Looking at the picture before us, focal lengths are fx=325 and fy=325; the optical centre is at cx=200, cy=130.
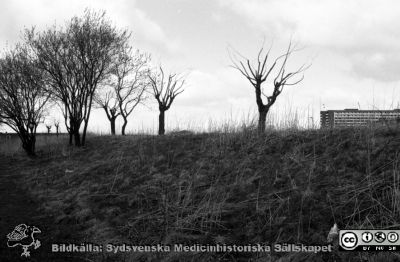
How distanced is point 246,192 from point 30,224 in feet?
17.2

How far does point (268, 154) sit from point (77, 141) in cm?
1463

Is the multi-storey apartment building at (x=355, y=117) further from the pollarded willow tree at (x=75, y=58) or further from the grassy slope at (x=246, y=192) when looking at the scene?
the pollarded willow tree at (x=75, y=58)

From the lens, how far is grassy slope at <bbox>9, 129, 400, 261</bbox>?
5.62 metres

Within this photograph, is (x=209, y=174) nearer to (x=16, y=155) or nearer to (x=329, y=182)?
(x=329, y=182)

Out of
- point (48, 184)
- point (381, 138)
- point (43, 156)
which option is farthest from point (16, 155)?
point (381, 138)

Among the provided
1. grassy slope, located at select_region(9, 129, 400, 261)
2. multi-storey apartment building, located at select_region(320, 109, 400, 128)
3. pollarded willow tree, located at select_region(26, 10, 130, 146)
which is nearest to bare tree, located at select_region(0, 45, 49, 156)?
pollarded willow tree, located at select_region(26, 10, 130, 146)

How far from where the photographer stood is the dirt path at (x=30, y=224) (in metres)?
6.00

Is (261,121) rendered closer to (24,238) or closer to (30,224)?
(30,224)

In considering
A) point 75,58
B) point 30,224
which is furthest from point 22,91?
point 30,224

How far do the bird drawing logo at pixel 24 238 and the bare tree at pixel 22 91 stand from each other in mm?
14548

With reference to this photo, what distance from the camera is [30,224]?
784 cm

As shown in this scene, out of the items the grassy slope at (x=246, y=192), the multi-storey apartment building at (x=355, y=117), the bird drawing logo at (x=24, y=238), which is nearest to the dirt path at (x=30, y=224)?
the bird drawing logo at (x=24, y=238)

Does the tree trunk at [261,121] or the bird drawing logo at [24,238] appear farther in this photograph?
the tree trunk at [261,121]

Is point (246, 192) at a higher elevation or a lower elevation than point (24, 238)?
higher
